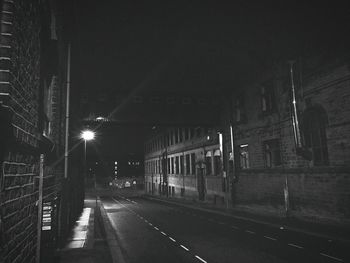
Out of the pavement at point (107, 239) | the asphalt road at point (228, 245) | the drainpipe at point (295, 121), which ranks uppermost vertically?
the drainpipe at point (295, 121)

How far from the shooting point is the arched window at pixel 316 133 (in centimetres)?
1436

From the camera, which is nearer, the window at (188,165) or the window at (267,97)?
the window at (267,97)

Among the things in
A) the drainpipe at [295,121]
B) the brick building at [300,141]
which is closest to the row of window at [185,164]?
the brick building at [300,141]

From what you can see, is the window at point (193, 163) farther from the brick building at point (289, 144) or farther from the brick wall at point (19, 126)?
the brick wall at point (19, 126)

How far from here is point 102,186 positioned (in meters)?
95.4

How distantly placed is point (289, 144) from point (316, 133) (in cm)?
194

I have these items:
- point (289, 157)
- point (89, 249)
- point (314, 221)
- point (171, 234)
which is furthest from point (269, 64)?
point (89, 249)

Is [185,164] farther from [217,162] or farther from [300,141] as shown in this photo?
[300,141]

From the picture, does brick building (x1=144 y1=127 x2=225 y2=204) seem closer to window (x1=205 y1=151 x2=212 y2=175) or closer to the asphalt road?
window (x1=205 y1=151 x2=212 y2=175)

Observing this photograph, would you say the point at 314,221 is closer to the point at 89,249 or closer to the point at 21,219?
the point at 89,249

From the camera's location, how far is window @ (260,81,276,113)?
1883 cm

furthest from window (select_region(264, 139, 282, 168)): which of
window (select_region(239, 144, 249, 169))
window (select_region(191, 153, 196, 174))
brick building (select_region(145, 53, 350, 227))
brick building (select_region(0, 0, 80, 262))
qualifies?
brick building (select_region(0, 0, 80, 262))

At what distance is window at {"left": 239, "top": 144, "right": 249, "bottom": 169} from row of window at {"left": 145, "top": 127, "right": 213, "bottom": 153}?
542 cm

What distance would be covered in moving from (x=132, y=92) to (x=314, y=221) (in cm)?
1463
